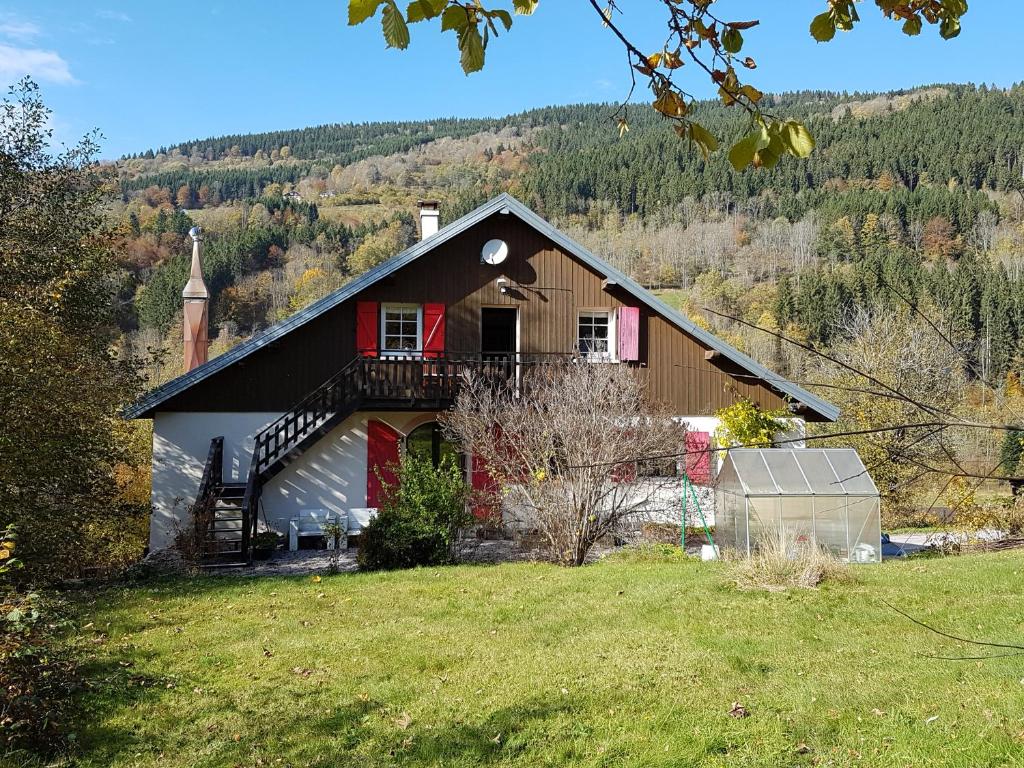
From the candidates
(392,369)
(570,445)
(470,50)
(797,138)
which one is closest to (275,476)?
(392,369)

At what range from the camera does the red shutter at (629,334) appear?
17.4 m

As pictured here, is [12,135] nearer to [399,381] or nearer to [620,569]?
[399,381]

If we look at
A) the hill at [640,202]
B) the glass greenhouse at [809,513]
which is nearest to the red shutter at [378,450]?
the glass greenhouse at [809,513]

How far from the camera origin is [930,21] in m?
2.94

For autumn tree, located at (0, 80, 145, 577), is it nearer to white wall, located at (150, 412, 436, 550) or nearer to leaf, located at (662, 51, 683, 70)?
white wall, located at (150, 412, 436, 550)

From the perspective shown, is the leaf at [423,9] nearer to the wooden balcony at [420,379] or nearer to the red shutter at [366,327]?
the wooden balcony at [420,379]

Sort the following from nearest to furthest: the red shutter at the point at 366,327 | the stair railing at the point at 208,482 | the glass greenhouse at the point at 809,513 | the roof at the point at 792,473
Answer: the glass greenhouse at the point at 809,513 < the roof at the point at 792,473 < the stair railing at the point at 208,482 < the red shutter at the point at 366,327

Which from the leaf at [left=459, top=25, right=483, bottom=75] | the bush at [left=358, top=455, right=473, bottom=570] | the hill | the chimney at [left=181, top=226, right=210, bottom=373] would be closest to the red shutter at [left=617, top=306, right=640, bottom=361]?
the bush at [left=358, top=455, right=473, bottom=570]

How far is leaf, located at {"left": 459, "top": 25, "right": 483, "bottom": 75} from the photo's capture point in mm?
2203

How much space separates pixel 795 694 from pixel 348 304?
12.8m

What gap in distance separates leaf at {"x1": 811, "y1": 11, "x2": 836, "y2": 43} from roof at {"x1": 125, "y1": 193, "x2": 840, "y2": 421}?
494 inches

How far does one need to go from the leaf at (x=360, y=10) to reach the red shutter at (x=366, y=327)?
1484 cm

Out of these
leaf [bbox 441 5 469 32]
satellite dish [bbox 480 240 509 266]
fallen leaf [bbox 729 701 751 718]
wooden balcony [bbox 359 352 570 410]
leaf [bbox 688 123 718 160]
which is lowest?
fallen leaf [bbox 729 701 751 718]

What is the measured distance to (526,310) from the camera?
17.7 meters
